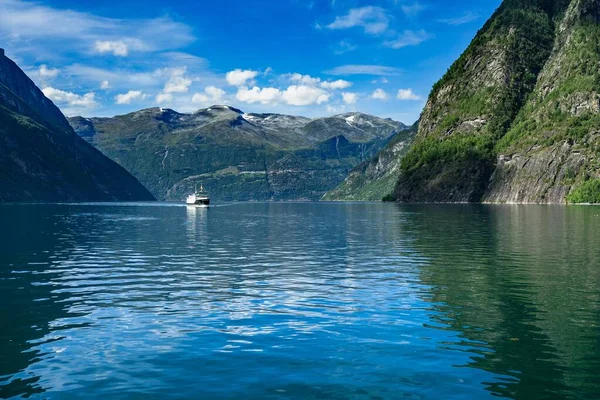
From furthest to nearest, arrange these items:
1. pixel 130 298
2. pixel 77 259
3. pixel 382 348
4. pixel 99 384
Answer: pixel 77 259 < pixel 130 298 < pixel 382 348 < pixel 99 384

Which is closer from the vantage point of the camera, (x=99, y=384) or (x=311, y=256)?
(x=99, y=384)

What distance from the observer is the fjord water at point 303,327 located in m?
20.0

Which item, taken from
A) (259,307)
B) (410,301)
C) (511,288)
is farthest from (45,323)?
(511,288)

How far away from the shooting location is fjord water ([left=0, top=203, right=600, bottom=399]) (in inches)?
786

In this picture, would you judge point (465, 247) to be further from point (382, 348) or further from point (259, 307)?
point (382, 348)

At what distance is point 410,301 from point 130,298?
55.6 feet

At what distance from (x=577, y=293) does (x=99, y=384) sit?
2928 cm

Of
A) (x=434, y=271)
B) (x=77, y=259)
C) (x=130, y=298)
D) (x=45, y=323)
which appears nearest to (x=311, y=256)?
(x=434, y=271)

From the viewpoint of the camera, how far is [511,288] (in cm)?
3916

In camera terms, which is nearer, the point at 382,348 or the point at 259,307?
the point at 382,348

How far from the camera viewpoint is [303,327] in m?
28.2

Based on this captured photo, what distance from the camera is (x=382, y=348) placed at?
24.4 m

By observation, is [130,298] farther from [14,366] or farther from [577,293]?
[577,293]

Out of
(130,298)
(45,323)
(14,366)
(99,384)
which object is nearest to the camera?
(99,384)
